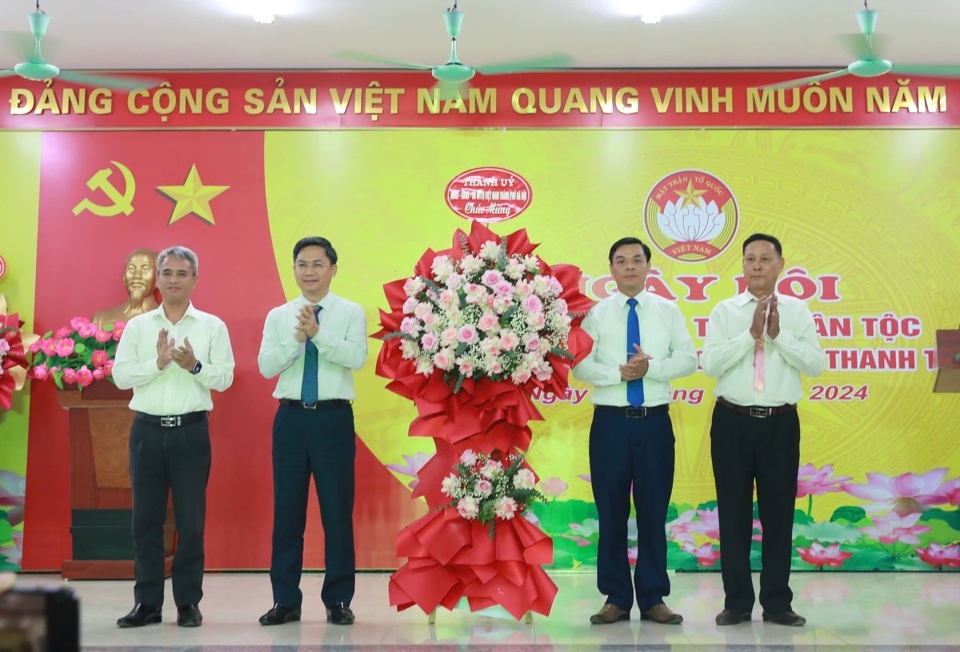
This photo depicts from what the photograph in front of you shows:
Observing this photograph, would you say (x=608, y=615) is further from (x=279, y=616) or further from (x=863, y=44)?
(x=863, y=44)

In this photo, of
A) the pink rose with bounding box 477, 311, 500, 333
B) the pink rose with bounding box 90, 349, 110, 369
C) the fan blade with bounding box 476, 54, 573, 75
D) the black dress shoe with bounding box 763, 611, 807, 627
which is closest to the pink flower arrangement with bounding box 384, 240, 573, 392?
the pink rose with bounding box 477, 311, 500, 333

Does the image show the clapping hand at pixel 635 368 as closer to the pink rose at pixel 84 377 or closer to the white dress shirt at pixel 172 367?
the white dress shirt at pixel 172 367

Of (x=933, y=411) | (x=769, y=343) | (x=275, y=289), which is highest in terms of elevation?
(x=275, y=289)

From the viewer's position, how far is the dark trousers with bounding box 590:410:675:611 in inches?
156

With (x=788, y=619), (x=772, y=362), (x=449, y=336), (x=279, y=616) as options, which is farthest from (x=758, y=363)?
(x=279, y=616)

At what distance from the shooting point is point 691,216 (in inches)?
218

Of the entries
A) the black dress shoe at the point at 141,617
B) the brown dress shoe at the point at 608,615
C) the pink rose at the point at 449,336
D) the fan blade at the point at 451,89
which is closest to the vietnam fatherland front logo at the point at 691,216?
the fan blade at the point at 451,89

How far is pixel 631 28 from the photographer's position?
16.6 ft

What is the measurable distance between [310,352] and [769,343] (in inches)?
81.8

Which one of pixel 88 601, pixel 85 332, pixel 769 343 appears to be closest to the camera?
pixel 769 343

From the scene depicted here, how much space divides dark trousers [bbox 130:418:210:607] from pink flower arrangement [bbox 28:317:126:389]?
110 centimetres

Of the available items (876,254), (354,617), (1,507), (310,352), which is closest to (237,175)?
(310,352)

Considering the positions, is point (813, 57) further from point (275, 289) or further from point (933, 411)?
point (275, 289)

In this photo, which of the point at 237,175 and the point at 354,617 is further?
the point at 237,175
